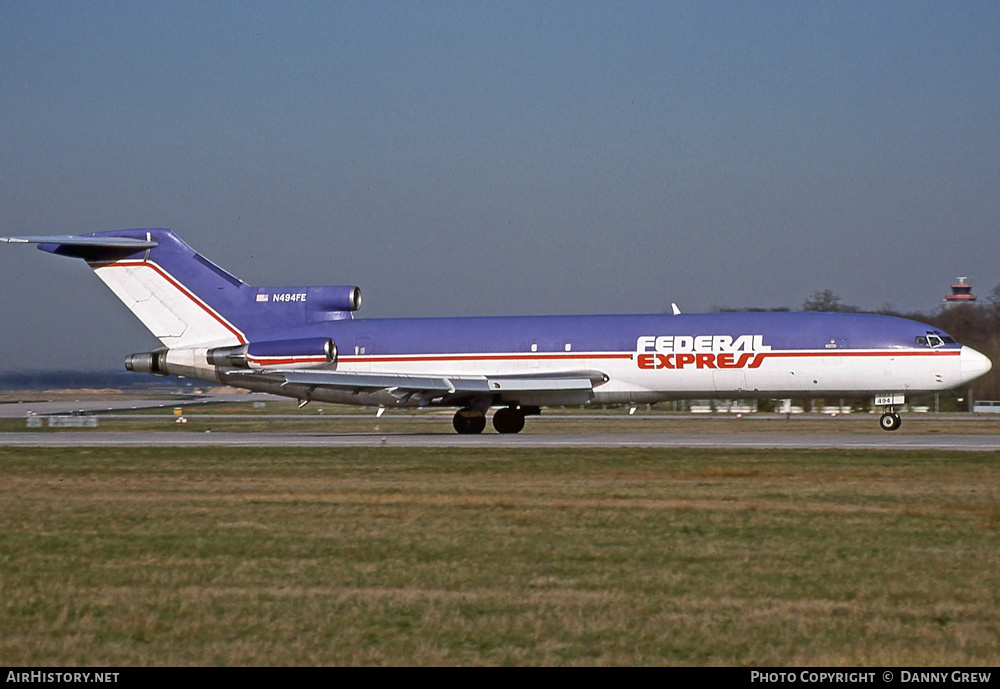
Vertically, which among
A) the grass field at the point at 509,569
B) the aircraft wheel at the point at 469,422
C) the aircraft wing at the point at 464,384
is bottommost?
the grass field at the point at 509,569

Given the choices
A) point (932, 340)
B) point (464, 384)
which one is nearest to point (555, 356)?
point (464, 384)

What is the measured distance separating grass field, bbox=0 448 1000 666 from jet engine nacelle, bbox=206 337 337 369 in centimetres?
1731

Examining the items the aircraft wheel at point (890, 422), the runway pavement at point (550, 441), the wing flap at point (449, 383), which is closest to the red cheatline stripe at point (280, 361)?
the wing flap at point (449, 383)

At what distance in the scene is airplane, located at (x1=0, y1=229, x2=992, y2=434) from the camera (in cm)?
3675

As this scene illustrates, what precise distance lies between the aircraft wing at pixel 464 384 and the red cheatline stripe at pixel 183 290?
3.89 meters

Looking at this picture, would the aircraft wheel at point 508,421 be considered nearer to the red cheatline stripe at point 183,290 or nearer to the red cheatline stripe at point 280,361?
the red cheatline stripe at point 280,361

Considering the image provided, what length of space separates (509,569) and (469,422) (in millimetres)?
27954

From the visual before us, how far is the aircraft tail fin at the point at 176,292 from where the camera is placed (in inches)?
1641

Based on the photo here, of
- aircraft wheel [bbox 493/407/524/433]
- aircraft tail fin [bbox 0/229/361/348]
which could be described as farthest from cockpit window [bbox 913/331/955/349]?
aircraft tail fin [bbox 0/229/361/348]

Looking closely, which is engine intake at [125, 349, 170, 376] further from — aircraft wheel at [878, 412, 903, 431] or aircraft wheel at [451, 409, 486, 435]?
aircraft wheel at [878, 412, 903, 431]

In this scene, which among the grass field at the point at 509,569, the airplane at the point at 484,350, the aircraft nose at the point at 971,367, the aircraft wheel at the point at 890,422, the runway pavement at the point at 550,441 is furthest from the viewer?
the aircraft wheel at the point at 890,422

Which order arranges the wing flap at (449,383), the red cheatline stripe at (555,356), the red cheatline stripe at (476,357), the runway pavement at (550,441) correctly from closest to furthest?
the runway pavement at (550,441)
the red cheatline stripe at (555,356)
the wing flap at (449,383)
the red cheatline stripe at (476,357)

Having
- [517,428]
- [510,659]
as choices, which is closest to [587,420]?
[517,428]

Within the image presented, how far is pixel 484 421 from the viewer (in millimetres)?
40375
